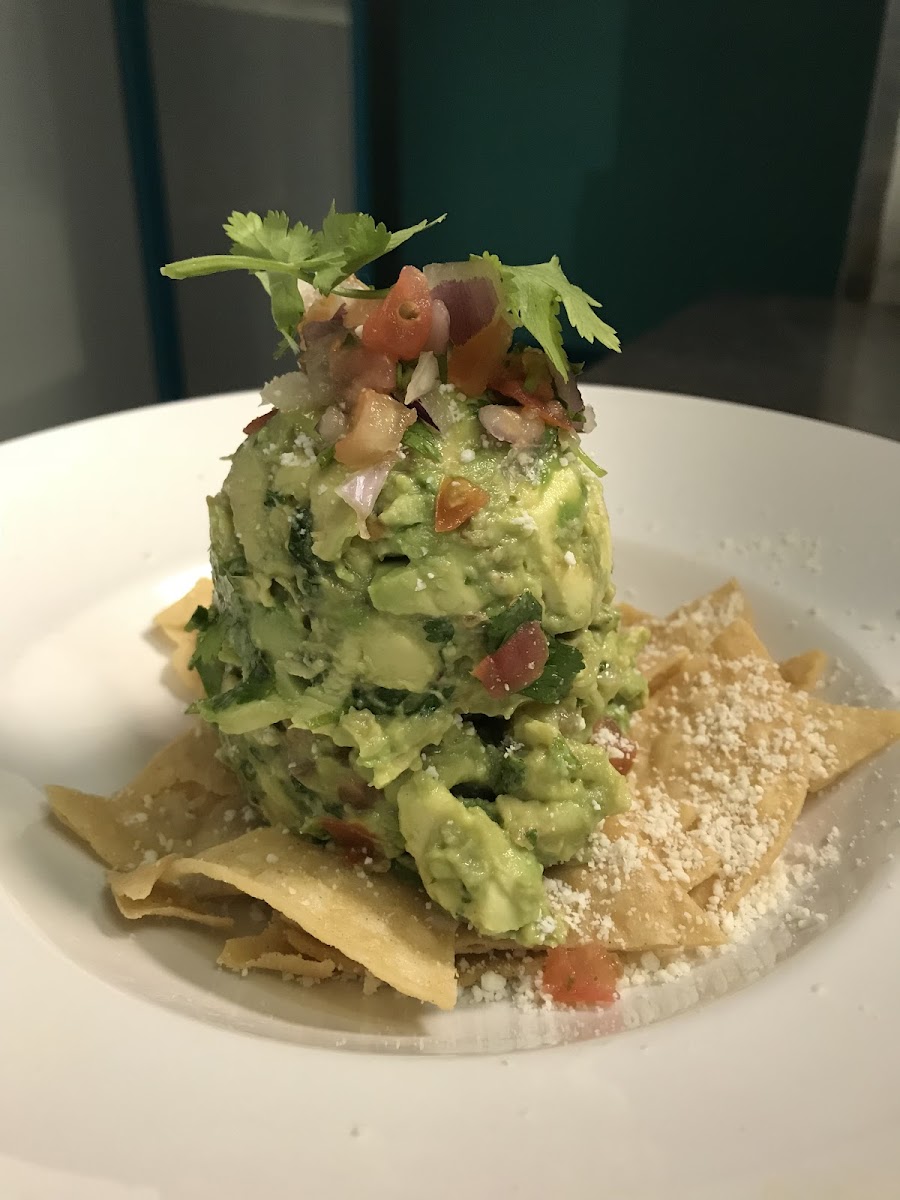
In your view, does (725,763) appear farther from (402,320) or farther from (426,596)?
(402,320)

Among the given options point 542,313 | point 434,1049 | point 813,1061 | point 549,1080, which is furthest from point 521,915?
point 542,313

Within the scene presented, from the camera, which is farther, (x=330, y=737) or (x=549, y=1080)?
(x=330, y=737)

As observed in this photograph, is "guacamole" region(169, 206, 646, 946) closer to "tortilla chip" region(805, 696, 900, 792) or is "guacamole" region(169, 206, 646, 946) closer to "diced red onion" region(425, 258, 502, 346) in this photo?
"diced red onion" region(425, 258, 502, 346)

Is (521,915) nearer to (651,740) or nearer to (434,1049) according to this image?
(434,1049)

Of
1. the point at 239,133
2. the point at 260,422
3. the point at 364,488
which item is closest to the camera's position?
the point at 364,488

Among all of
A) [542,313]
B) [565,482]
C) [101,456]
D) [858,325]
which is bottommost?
[858,325]

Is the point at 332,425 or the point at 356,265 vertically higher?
the point at 356,265

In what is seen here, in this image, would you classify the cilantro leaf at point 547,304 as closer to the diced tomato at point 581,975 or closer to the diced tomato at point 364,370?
the diced tomato at point 364,370

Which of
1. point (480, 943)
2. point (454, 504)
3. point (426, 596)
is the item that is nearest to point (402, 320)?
point (454, 504)
